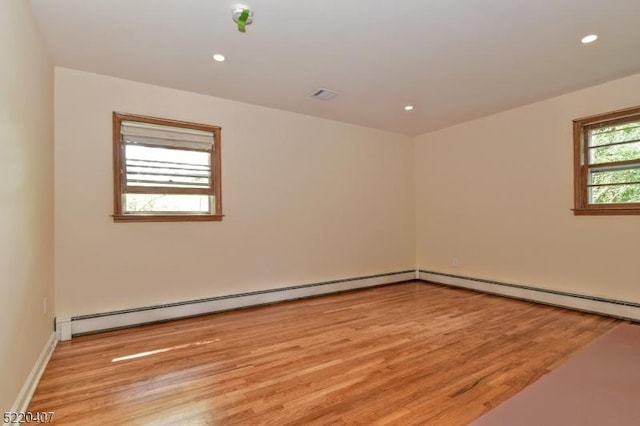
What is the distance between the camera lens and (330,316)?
11.7 ft

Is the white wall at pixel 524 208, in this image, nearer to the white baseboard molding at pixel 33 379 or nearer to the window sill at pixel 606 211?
the window sill at pixel 606 211

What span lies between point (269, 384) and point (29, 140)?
2251 mm

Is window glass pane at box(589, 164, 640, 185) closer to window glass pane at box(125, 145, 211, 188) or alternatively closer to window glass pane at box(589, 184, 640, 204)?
window glass pane at box(589, 184, 640, 204)

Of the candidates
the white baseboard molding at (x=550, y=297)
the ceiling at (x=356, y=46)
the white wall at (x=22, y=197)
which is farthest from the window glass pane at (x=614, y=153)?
the white wall at (x=22, y=197)

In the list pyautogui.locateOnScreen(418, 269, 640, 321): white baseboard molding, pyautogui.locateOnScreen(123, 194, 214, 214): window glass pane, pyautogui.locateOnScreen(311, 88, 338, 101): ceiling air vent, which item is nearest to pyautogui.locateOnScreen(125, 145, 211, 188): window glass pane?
pyautogui.locateOnScreen(123, 194, 214, 214): window glass pane

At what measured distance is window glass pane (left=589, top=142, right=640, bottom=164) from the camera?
11.1ft

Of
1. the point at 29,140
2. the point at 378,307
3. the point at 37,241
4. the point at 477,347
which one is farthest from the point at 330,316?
the point at 29,140

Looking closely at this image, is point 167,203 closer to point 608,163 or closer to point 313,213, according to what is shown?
point 313,213

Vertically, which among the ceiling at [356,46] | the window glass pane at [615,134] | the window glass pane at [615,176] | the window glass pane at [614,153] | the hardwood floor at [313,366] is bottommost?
the hardwood floor at [313,366]

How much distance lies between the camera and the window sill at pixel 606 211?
10.9 ft

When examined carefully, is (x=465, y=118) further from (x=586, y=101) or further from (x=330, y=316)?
(x=330, y=316)

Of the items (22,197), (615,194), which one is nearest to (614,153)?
(615,194)

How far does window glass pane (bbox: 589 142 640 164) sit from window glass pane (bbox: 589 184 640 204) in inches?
11.8

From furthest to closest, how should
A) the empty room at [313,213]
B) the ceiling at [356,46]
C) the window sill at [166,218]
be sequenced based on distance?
the window sill at [166,218] < the ceiling at [356,46] < the empty room at [313,213]
